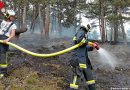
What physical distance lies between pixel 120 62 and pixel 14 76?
7879 millimetres

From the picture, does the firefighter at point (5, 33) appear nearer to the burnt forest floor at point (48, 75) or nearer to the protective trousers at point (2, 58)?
the protective trousers at point (2, 58)

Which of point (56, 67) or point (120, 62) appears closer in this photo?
point (56, 67)

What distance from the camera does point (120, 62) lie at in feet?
52.2

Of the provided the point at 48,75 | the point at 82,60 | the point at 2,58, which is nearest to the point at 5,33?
the point at 2,58

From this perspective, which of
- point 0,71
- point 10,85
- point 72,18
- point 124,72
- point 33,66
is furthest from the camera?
point 72,18

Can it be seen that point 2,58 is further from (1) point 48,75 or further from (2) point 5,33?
(1) point 48,75

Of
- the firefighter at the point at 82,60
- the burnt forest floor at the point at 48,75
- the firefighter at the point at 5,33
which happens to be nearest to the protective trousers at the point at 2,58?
the firefighter at the point at 5,33

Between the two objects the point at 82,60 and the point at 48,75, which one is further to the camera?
the point at 48,75

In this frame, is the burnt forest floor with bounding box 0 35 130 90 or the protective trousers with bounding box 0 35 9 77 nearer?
the burnt forest floor with bounding box 0 35 130 90

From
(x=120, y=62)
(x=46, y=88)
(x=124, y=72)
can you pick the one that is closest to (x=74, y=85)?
(x=46, y=88)

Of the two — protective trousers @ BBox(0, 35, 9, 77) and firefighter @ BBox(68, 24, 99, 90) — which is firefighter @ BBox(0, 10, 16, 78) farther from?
firefighter @ BBox(68, 24, 99, 90)

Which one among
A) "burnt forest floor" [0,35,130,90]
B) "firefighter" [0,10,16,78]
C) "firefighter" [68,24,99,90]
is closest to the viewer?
"firefighter" [68,24,99,90]

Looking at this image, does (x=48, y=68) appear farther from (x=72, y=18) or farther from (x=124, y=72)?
(x=72, y=18)

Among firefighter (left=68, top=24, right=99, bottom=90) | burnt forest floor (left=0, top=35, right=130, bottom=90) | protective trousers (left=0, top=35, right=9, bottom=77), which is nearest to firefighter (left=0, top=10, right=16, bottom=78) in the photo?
protective trousers (left=0, top=35, right=9, bottom=77)
